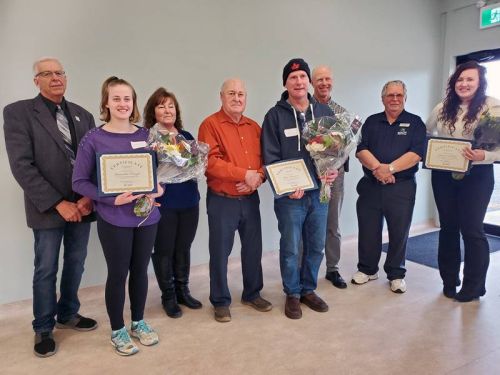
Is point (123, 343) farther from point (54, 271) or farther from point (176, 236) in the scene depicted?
point (176, 236)

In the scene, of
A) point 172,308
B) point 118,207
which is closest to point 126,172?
point 118,207

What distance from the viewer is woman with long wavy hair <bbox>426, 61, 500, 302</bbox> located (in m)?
2.72

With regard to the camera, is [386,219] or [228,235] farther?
[386,219]

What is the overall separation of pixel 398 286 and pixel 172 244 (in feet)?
5.68

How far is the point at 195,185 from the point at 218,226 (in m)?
0.33

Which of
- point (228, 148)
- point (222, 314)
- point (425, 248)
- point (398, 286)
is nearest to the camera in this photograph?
point (228, 148)

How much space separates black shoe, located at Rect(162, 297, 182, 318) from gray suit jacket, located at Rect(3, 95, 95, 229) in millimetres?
896

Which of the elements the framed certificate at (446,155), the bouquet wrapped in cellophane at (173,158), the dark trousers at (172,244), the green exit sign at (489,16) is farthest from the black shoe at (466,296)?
the green exit sign at (489,16)

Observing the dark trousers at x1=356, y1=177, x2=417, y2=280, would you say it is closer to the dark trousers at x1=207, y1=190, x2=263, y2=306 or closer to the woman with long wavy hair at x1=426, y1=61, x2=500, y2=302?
the woman with long wavy hair at x1=426, y1=61, x2=500, y2=302

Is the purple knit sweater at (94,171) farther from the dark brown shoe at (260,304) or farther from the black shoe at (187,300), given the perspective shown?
the dark brown shoe at (260,304)

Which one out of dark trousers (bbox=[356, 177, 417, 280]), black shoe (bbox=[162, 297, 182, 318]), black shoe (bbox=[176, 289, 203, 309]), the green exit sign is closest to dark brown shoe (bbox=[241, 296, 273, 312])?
black shoe (bbox=[176, 289, 203, 309])

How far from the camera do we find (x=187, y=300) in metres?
2.88

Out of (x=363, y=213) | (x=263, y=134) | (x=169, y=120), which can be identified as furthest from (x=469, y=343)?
(x=169, y=120)

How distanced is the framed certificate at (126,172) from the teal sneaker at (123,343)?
2.72ft
